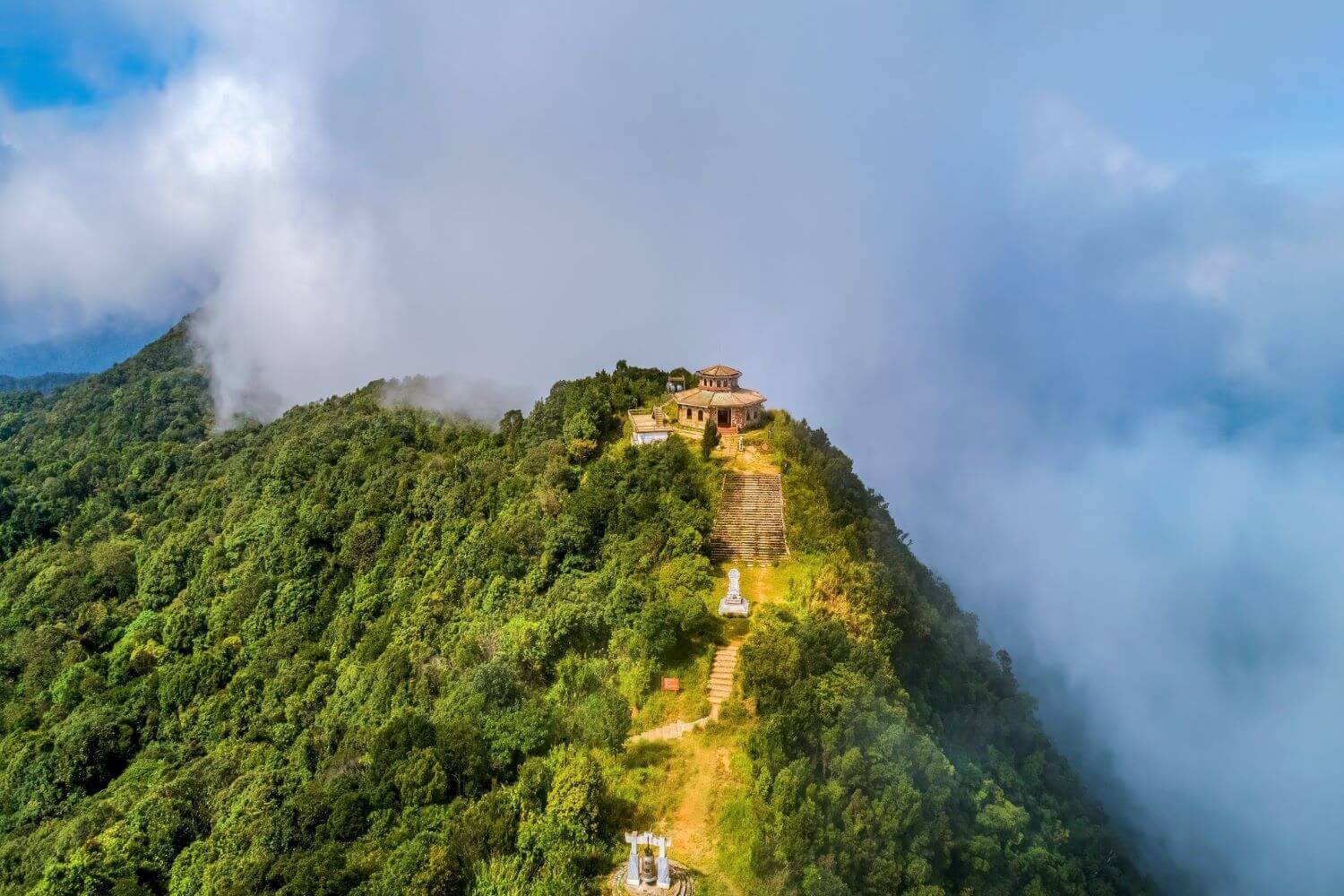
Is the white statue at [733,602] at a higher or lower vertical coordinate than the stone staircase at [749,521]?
lower

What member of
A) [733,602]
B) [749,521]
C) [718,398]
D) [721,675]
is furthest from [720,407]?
[721,675]

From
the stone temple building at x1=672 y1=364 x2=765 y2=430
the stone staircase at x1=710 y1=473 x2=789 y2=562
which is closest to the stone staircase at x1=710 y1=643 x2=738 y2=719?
the stone staircase at x1=710 y1=473 x2=789 y2=562

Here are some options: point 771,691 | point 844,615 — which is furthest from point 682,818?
point 844,615

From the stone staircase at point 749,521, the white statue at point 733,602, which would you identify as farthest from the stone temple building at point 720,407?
the white statue at point 733,602

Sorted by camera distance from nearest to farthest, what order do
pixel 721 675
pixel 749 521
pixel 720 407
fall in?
pixel 721 675 < pixel 749 521 < pixel 720 407

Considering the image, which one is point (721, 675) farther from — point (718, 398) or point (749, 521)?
point (718, 398)

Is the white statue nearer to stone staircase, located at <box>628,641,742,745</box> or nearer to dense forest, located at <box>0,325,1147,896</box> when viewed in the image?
dense forest, located at <box>0,325,1147,896</box>

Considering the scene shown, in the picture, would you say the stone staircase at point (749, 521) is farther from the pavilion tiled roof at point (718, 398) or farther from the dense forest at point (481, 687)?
the pavilion tiled roof at point (718, 398)
